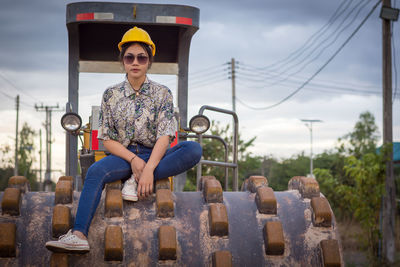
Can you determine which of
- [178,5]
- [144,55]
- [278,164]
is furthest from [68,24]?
[278,164]

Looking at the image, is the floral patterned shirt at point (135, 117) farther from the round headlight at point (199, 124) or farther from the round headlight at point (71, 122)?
the round headlight at point (199, 124)

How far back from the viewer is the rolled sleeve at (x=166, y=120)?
298cm

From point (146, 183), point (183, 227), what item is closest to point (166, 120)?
point (146, 183)

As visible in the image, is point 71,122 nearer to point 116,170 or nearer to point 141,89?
point 141,89

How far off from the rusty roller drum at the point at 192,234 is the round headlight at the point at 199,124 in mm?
2231

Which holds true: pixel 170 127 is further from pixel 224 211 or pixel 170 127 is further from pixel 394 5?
pixel 394 5

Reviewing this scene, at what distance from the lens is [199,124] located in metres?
4.88

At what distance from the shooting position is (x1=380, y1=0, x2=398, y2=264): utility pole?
12.8m

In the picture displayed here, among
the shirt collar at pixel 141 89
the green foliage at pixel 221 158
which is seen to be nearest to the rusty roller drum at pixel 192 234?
the shirt collar at pixel 141 89

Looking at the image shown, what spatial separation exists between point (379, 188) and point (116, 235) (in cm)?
1140

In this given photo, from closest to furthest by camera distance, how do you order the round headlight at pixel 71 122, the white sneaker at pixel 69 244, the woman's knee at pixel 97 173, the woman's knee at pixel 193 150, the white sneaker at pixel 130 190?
the white sneaker at pixel 69 244 < the white sneaker at pixel 130 190 < the woman's knee at pixel 97 173 < the woman's knee at pixel 193 150 < the round headlight at pixel 71 122

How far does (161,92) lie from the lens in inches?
122

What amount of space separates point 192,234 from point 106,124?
0.90 m

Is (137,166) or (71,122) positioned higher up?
(71,122)
